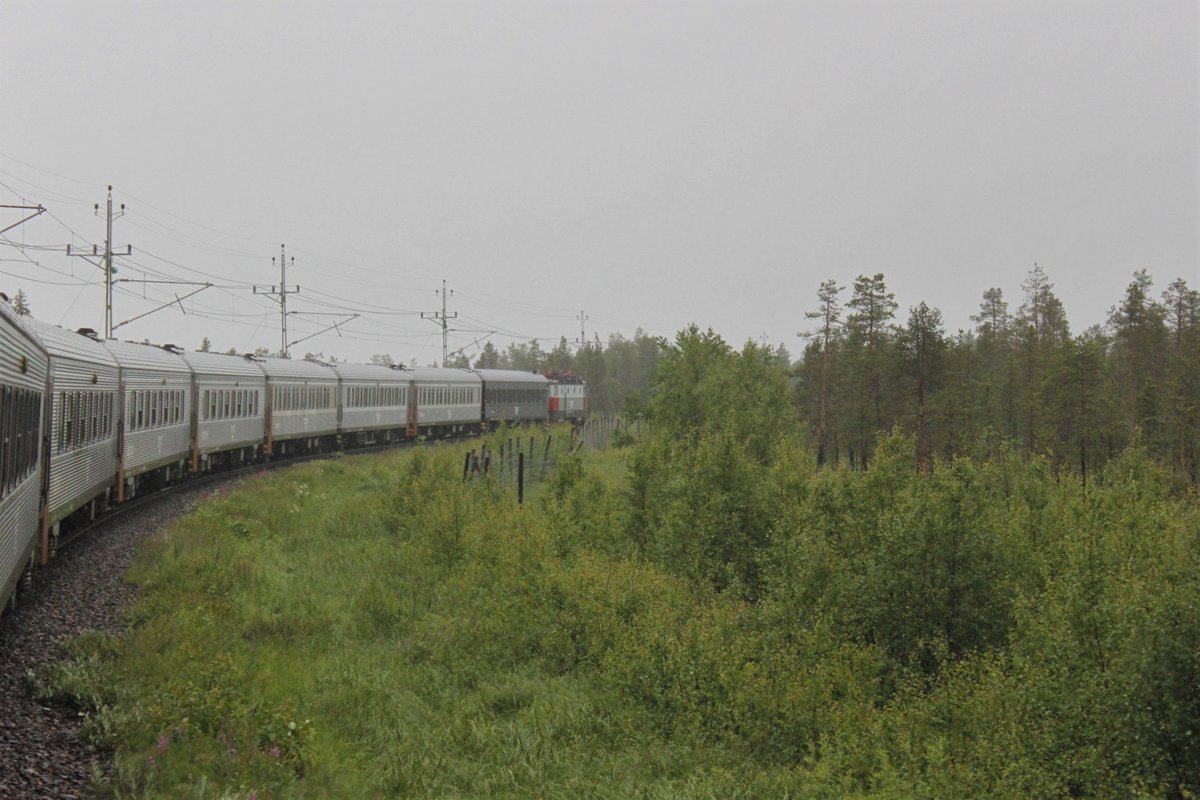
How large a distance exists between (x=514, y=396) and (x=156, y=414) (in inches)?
1542

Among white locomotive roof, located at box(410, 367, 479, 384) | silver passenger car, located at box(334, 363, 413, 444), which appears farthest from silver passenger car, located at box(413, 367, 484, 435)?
silver passenger car, located at box(334, 363, 413, 444)

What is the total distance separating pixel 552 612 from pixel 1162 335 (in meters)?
52.6

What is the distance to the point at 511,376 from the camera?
6400cm

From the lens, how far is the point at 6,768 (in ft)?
25.7

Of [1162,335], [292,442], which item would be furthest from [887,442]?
[1162,335]

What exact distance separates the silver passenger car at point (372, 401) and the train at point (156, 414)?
0.08m

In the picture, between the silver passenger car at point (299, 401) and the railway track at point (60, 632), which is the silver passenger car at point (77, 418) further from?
the silver passenger car at point (299, 401)

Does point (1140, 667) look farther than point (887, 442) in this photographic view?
No

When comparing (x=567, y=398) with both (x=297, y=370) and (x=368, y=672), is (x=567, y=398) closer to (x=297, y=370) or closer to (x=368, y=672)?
(x=297, y=370)

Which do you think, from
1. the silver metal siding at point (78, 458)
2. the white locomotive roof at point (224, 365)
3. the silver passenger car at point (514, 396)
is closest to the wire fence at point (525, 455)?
the silver passenger car at point (514, 396)

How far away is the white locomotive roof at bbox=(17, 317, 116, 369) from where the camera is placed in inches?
595

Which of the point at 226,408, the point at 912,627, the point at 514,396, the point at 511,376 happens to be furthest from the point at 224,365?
the point at 511,376

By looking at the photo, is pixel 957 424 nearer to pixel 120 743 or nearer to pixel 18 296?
pixel 120 743

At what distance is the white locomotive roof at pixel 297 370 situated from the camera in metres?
36.9
